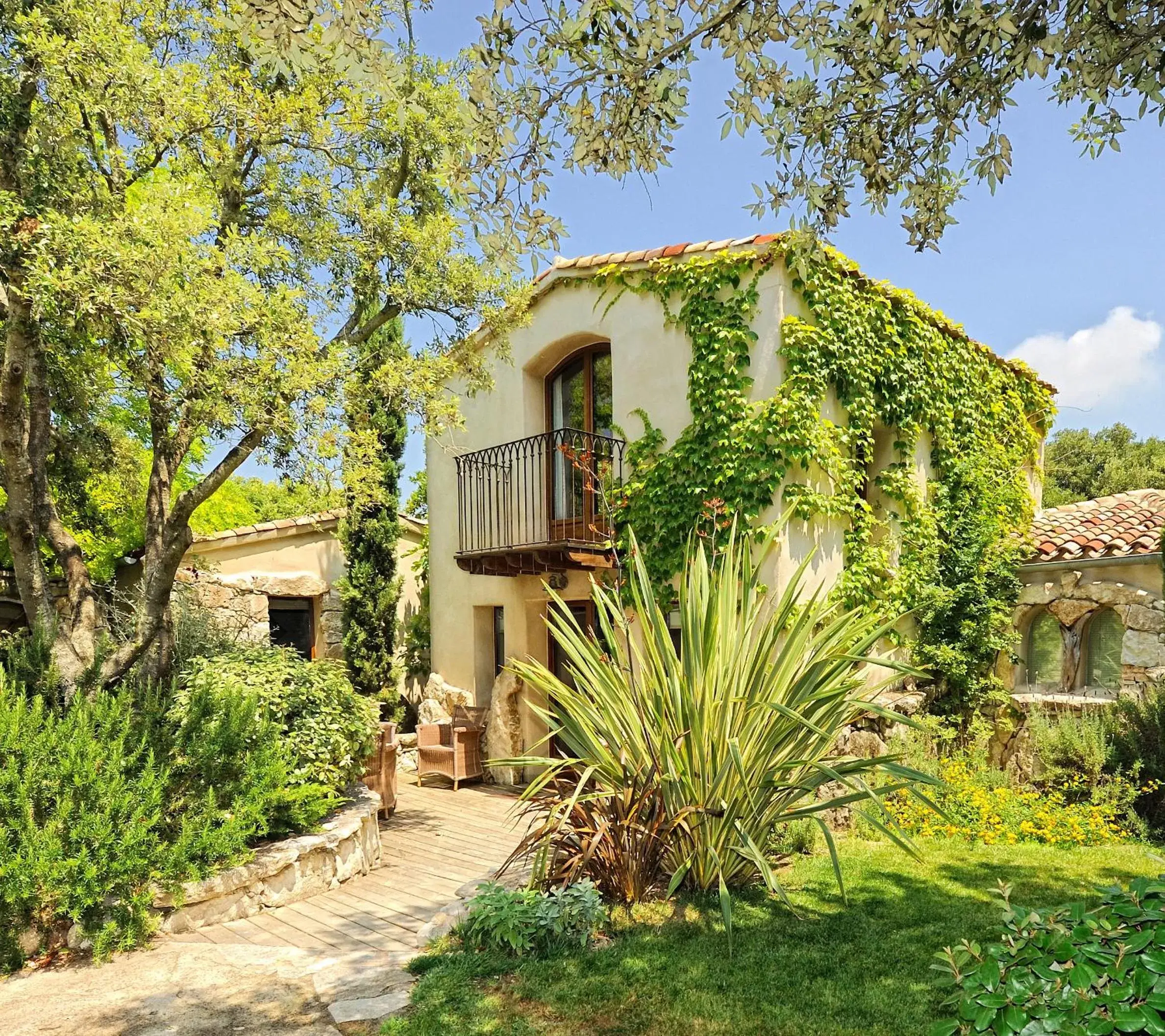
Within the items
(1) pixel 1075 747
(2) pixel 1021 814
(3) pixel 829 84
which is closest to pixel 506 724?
(2) pixel 1021 814

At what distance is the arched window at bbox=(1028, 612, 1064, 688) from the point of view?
9672 millimetres

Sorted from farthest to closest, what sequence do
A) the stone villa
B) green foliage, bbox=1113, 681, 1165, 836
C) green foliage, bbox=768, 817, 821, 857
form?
the stone villa → green foliage, bbox=1113, 681, 1165, 836 → green foliage, bbox=768, 817, 821, 857

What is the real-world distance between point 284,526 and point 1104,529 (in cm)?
1157

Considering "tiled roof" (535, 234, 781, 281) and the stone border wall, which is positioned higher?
"tiled roof" (535, 234, 781, 281)

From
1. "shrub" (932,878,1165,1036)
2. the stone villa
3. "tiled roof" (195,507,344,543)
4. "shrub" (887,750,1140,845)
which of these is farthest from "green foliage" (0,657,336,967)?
the stone villa

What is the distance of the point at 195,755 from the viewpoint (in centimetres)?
598

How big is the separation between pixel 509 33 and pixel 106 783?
507 cm

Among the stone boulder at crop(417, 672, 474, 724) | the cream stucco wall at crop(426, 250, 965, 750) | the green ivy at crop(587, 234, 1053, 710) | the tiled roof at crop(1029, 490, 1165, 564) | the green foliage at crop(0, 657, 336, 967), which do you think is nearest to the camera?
the green foliage at crop(0, 657, 336, 967)

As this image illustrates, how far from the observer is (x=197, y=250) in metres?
5.71

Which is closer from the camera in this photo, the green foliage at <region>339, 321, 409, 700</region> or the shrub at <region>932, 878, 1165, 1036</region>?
the shrub at <region>932, 878, 1165, 1036</region>

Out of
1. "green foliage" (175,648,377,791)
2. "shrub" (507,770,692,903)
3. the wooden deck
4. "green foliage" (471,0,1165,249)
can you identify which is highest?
"green foliage" (471,0,1165,249)

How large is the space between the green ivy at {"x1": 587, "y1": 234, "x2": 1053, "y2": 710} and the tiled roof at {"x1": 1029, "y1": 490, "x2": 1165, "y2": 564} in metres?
0.46

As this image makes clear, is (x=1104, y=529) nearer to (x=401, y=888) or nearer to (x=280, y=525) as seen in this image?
(x=401, y=888)

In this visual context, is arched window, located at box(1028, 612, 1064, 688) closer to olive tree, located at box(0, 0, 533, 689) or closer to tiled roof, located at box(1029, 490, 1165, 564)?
tiled roof, located at box(1029, 490, 1165, 564)
